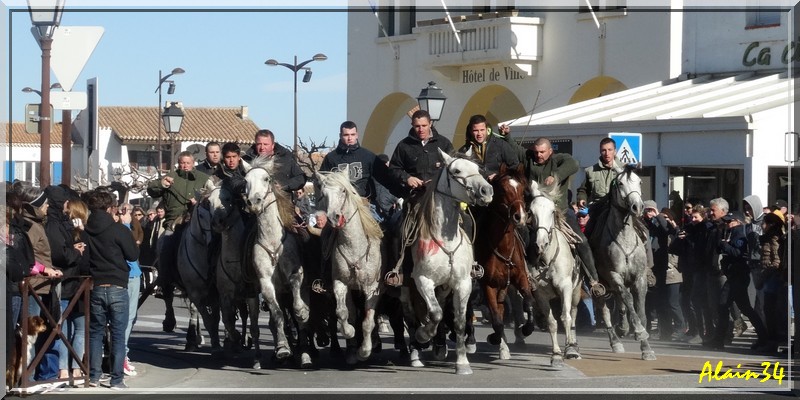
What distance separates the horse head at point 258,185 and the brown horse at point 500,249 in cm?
225

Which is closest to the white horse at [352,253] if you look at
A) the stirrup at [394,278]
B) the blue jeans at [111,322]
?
the stirrup at [394,278]

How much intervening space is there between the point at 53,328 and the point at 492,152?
16.1ft

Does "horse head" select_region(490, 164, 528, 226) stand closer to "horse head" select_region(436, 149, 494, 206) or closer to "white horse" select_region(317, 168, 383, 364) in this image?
"horse head" select_region(436, 149, 494, 206)

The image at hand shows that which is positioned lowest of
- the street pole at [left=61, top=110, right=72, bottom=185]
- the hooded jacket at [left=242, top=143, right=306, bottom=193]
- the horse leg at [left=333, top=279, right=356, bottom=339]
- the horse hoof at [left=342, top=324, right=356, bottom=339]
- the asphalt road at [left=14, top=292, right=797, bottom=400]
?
the asphalt road at [left=14, top=292, right=797, bottom=400]

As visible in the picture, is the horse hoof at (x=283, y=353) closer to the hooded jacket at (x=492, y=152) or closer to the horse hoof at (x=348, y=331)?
the horse hoof at (x=348, y=331)

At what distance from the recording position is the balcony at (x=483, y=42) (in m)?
29.7

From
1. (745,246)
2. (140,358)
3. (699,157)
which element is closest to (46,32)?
(140,358)

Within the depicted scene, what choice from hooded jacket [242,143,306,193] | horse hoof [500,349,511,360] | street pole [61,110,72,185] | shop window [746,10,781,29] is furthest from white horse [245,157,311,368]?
shop window [746,10,781,29]

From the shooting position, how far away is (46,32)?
598 inches

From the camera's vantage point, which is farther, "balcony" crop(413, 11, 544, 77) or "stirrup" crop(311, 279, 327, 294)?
"balcony" crop(413, 11, 544, 77)

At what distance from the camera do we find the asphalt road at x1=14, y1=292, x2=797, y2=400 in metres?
12.2

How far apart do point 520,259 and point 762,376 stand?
2645 mm

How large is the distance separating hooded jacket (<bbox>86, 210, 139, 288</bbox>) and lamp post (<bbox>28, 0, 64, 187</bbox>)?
2.05 metres

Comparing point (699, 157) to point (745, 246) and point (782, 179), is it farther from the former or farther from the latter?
point (745, 246)
